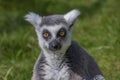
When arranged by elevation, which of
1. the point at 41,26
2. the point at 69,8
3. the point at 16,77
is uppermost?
the point at 69,8

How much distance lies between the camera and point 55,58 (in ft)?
24.7

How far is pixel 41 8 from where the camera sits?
12.9 meters

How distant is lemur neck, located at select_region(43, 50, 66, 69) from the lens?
24.6ft

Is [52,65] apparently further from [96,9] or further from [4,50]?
[96,9]

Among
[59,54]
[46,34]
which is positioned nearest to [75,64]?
[59,54]

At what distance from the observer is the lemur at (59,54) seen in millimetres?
7391

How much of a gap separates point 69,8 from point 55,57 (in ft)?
18.7

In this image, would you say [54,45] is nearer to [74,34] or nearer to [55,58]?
[55,58]

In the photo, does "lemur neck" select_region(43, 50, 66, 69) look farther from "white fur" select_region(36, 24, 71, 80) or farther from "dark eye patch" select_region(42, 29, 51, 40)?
"dark eye patch" select_region(42, 29, 51, 40)

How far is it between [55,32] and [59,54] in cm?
31

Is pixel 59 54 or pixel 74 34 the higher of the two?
pixel 74 34

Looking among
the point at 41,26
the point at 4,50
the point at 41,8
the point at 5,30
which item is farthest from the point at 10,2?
the point at 41,26

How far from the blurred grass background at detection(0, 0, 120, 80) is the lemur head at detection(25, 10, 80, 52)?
1454mm

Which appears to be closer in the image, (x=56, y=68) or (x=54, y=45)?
(x=54, y=45)
